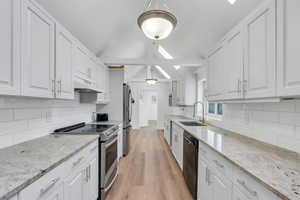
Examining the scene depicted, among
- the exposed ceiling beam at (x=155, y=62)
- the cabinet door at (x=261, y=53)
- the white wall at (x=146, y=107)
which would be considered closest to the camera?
the cabinet door at (x=261, y=53)

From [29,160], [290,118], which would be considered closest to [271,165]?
[290,118]

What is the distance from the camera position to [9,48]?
1.00 m

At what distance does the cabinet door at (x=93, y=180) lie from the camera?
1.65 metres

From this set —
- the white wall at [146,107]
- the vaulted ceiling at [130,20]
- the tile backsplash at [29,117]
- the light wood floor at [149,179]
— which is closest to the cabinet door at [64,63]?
the tile backsplash at [29,117]

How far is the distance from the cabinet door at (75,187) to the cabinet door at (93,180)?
16 centimetres

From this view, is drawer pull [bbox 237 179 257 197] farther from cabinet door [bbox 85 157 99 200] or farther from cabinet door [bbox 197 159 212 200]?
cabinet door [bbox 85 157 99 200]

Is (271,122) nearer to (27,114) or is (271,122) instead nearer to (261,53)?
(261,53)

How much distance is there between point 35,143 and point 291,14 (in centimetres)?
236

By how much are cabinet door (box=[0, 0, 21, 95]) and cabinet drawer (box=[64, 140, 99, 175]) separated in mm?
680

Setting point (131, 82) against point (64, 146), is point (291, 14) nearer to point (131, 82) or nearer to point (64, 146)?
point (64, 146)

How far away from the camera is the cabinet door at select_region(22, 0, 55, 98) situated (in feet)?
3.71


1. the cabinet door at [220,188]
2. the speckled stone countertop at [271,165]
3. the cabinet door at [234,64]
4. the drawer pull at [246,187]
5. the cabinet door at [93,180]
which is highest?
the cabinet door at [234,64]

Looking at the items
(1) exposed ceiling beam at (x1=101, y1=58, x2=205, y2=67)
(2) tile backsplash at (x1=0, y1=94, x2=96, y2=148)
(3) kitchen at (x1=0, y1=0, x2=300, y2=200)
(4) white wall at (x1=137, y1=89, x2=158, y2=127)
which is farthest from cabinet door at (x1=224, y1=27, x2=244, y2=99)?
(4) white wall at (x1=137, y1=89, x2=158, y2=127)

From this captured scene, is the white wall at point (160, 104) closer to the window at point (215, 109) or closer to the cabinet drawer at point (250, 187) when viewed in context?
the window at point (215, 109)
